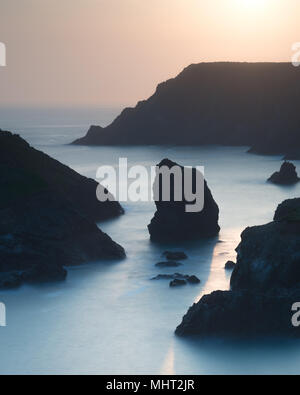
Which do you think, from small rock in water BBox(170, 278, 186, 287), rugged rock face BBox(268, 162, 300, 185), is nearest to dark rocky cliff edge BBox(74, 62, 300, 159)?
rugged rock face BBox(268, 162, 300, 185)

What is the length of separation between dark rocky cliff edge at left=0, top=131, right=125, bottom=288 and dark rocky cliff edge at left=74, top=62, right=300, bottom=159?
Result: 365 feet

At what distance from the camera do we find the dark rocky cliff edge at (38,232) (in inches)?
1907

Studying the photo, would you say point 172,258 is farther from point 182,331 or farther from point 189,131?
point 189,131

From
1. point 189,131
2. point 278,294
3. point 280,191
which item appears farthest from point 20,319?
point 189,131

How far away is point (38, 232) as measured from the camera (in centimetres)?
5119

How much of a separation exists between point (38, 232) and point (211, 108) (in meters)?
129

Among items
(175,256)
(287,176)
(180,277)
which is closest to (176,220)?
(175,256)

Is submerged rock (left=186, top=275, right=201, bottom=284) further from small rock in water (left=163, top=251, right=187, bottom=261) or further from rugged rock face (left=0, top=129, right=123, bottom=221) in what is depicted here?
rugged rock face (left=0, top=129, right=123, bottom=221)

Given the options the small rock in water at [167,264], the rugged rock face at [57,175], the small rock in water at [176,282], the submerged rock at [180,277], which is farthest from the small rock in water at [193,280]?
the rugged rock face at [57,175]

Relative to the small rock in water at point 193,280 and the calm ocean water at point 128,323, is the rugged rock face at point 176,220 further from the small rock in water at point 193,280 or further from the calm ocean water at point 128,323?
the small rock in water at point 193,280

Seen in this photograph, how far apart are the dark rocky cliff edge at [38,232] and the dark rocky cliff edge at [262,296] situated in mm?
10617

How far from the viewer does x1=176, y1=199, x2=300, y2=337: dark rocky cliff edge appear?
36944 millimetres

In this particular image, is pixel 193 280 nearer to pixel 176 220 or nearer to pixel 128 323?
pixel 128 323

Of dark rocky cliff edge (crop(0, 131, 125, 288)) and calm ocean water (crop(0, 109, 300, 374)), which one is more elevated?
dark rocky cliff edge (crop(0, 131, 125, 288))
